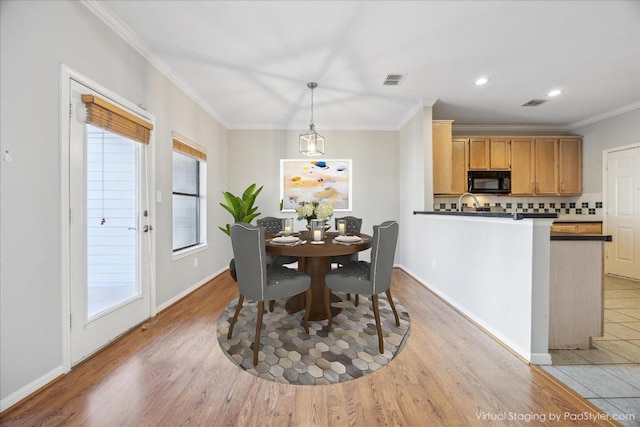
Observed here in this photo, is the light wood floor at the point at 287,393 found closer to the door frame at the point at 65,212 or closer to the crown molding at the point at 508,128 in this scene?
the door frame at the point at 65,212

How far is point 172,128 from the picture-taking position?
3.01 m

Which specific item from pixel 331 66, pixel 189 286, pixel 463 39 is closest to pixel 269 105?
pixel 331 66

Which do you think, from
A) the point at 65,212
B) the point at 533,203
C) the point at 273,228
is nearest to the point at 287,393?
the point at 65,212

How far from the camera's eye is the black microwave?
4.45 m

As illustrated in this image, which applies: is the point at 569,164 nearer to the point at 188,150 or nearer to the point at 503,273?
the point at 503,273

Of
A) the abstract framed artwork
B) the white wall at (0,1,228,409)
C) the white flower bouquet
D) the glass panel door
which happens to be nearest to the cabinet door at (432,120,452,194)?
the abstract framed artwork

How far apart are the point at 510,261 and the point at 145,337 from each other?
3064mm

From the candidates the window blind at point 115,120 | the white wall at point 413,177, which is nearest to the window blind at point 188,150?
the window blind at point 115,120

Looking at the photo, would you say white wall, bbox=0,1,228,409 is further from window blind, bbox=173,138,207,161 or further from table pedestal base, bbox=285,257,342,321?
table pedestal base, bbox=285,257,342,321

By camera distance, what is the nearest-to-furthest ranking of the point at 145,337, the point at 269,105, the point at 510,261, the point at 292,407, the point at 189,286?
the point at 292,407 < the point at 510,261 < the point at 145,337 < the point at 189,286 < the point at 269,105

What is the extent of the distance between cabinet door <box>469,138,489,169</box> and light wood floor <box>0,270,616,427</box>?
11.0 feet

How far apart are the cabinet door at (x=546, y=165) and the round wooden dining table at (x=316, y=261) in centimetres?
403

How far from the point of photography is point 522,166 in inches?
182

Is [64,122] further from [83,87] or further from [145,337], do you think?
[145,337]
